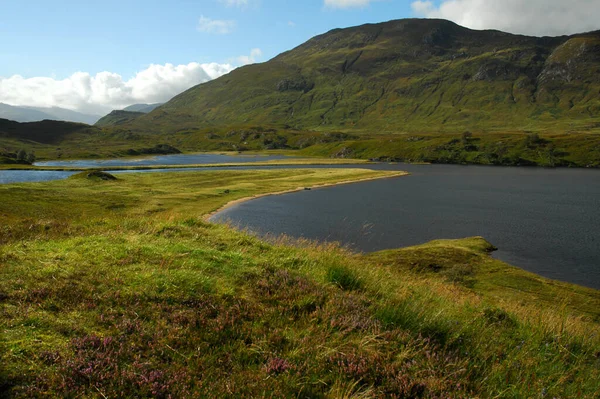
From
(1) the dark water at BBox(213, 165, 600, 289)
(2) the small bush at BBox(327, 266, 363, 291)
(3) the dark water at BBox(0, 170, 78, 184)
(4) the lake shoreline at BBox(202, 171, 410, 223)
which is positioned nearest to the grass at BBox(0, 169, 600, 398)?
(2) the small bush at BBox(327, 266, 363, 291)

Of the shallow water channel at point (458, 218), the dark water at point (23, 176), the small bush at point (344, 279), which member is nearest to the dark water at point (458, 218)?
the shallow water channel at point (458, 218)

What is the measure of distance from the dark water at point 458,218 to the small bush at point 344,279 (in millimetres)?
21491

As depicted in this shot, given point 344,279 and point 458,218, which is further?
point 458,218

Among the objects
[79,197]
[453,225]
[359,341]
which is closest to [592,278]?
[453,225]

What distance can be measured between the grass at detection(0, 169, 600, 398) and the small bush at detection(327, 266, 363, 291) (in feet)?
0.13

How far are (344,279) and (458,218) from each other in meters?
73.8

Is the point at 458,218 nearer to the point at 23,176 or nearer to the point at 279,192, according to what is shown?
the point at 279,192

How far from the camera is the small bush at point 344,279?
10.7m

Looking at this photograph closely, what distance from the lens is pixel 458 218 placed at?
7719 centimetres

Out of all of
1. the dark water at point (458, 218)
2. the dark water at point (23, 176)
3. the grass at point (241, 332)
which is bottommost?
the dark water at point (458, 218)

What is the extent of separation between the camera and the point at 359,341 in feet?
23.8

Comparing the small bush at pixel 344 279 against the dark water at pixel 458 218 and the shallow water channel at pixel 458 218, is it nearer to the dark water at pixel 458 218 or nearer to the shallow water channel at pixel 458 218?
the shallow water channel at pixel 458 218

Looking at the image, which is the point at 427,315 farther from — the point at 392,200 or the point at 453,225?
the point at 392,200

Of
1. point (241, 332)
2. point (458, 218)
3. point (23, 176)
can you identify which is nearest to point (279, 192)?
point (458, 218)
